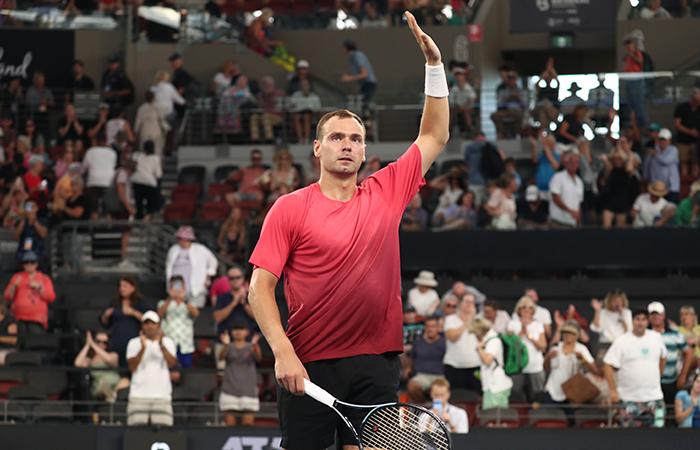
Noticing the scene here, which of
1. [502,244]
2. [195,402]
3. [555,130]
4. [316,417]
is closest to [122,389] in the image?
[195,402]

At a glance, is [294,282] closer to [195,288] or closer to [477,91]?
[195,288]

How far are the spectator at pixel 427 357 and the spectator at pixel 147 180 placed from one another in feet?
21.0

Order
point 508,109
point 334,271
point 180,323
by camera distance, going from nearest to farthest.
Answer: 1. point 334,271
2. point 180,323
3. point 508,109

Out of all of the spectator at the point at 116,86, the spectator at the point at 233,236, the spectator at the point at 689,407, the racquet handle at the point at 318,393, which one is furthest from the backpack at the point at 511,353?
the spectator at the point at 116,86

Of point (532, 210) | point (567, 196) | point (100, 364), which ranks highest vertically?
point (567, 196)

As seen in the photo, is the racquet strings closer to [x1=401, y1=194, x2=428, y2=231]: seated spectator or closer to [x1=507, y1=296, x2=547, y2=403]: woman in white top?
[x1=507, y1=296, x2=547, y2=403]: woman in white top

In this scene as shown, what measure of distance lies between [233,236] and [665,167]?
6178 mm

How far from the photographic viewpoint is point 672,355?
1025 cm

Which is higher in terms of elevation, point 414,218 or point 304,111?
point 304,111

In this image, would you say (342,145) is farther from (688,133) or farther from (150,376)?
A: (688,133)

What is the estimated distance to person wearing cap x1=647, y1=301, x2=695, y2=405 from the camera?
33.5 ft

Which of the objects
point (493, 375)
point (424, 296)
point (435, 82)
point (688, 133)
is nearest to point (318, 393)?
point (435, 82)

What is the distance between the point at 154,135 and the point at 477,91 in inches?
219

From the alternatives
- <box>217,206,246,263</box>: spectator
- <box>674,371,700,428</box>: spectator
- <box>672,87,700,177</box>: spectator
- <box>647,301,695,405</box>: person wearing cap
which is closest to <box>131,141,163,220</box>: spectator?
<box>217,206,246,263</box>: spectator
